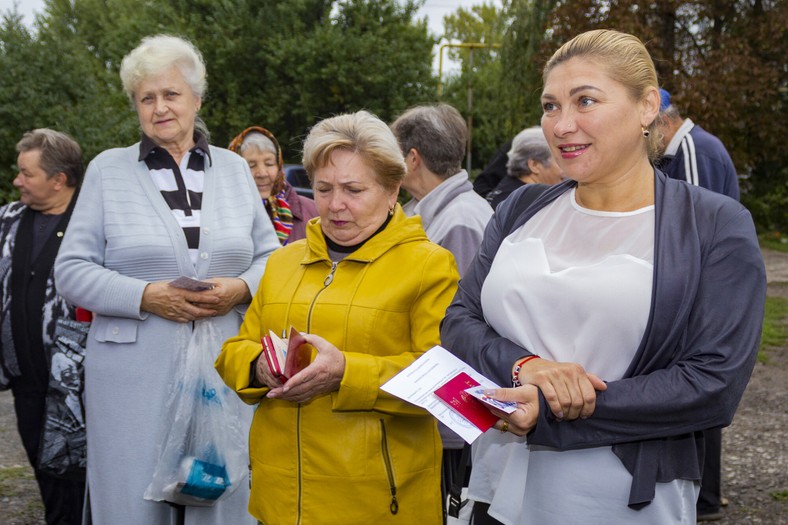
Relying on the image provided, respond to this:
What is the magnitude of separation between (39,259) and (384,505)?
9.18ft

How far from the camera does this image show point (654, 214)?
216cm

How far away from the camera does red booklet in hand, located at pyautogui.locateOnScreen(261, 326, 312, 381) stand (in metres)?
2.55

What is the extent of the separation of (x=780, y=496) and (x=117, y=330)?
4.10 metres

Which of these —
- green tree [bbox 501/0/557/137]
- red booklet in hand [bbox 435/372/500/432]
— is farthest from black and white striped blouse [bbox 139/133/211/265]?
green tree [bbox 501/0/557/137]

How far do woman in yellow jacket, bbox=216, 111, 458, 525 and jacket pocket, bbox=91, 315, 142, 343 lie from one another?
1.80 ft

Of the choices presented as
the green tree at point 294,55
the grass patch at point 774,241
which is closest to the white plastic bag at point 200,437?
the grass patch at point 774,241

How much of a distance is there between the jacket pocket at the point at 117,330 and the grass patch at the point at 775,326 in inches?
288

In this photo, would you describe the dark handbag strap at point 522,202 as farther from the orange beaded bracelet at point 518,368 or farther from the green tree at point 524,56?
the green tree at point 524,56

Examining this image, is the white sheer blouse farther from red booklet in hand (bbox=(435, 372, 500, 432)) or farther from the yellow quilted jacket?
the yellow quilted jacket

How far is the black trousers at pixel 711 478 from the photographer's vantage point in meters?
4.90

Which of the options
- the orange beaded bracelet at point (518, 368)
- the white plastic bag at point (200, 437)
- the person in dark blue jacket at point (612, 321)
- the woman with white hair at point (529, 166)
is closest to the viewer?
the person in dark blue jacket at point (612, 321)

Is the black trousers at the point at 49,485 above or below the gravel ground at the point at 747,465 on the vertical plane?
above

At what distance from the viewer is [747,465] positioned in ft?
19.5

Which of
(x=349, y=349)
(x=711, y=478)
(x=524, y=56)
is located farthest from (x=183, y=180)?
(x=524, y=56)
